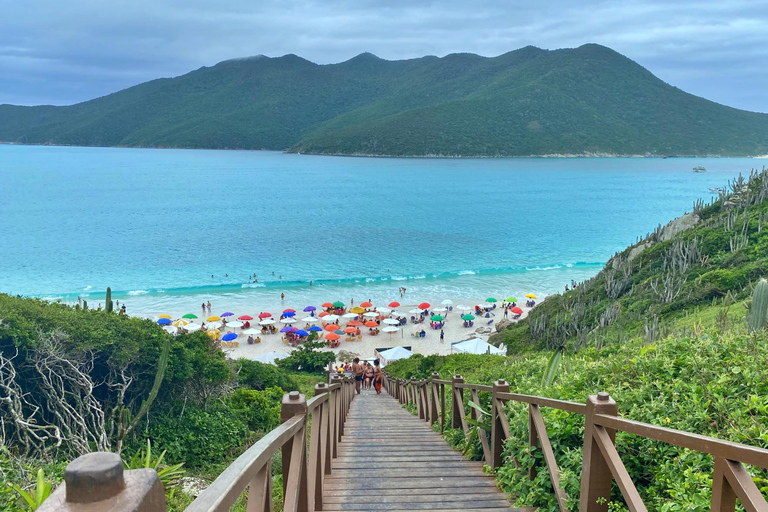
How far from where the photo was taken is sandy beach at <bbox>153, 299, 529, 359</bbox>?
29.7m

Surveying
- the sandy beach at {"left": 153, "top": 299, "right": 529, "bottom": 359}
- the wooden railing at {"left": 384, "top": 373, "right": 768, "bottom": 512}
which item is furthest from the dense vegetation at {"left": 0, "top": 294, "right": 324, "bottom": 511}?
the sandy beach at {"left": 153, "top": 299, "right": 529, "bottom": 359}

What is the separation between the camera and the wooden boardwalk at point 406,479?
4.05 metres

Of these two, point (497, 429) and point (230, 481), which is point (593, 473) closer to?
point (497, 429)

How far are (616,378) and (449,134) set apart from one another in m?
185

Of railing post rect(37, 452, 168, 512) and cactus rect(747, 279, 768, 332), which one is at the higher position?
railing post rect(37, 452, 168, 512)

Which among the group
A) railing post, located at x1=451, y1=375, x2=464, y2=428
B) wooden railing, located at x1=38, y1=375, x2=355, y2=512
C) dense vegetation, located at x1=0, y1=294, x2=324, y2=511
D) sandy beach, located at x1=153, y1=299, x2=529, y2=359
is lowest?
sandy beach, located at x1=153, y1=299, x2=529, y2=359

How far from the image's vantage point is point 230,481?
173 cm

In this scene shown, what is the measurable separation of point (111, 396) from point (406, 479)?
1030 centimetres

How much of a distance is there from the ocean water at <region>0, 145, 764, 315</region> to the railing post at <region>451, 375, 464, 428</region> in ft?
106

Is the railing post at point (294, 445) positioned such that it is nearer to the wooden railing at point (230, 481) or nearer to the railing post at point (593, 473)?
the wooden railing at point (230, 481)

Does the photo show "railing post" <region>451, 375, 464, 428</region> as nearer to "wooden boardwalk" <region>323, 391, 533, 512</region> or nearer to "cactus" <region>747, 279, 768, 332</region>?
"wooden boardwalk" <region>323, 391, 533, 512</region>

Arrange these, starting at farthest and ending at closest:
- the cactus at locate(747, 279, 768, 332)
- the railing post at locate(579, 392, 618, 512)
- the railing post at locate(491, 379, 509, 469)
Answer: the cactus at locate(747, 279, 768, 332), the railing post at locate(491, 379, 509, 469), the railing post at locate(579, 392, 618, 512)

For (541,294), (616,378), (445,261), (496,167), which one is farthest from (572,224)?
(496,167)

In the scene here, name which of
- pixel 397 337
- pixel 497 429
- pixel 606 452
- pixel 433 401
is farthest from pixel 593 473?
pixel 397 337
